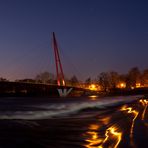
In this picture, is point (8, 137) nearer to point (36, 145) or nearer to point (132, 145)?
point (36, 145)

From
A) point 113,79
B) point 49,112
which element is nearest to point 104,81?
point 113,79

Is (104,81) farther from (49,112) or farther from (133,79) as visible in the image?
(49,112)

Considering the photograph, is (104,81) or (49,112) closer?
(49,112)

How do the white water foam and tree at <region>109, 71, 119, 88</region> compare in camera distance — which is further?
tree at <region>109, 71, 119, 88</region>

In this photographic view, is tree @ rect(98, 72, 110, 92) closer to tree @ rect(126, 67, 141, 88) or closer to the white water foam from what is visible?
tree @ rect(126, 67, 141, 88)

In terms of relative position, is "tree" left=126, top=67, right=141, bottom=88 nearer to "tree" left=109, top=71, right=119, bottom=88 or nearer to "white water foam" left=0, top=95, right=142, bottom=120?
"tree" left=109, top=71, right=119, bottom=88

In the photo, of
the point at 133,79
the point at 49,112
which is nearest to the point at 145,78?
the point at 133,79

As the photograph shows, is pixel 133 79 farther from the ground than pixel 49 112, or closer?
farther from the ground

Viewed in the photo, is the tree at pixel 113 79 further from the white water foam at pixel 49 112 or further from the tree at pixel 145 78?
the white water foam at pixel 49 112

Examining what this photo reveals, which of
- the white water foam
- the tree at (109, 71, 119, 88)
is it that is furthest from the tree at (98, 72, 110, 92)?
the white water foam

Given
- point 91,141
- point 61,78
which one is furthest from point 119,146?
point 61,78

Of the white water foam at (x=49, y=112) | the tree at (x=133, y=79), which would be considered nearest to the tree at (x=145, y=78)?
the tree at (x=133, y=79)

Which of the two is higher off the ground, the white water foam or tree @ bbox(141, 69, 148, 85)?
tree @ bbox(141, 69, 148, 85)

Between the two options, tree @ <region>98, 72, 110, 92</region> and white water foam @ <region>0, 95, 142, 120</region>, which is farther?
tree @ <region>98, 72, 110, 92</region>
